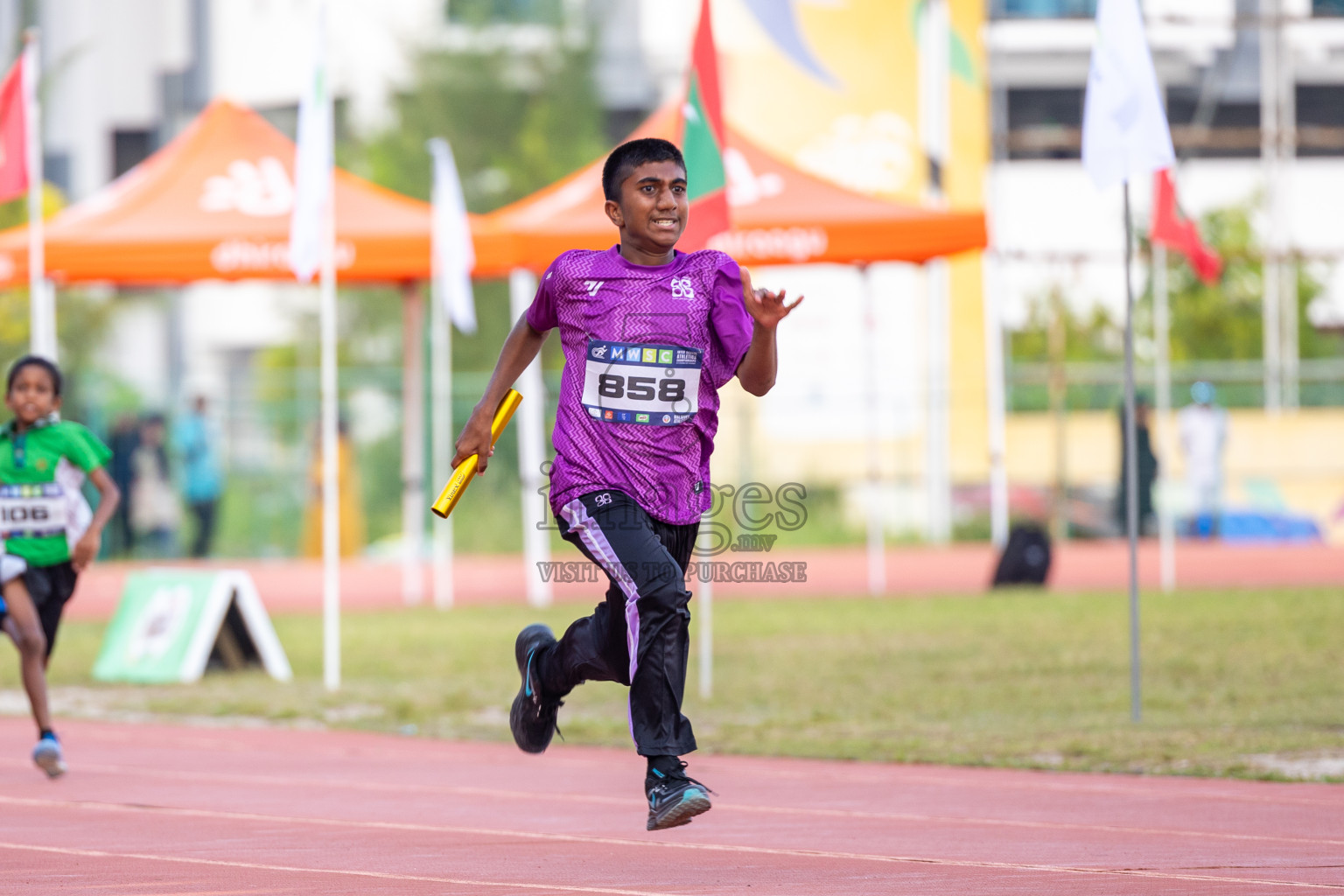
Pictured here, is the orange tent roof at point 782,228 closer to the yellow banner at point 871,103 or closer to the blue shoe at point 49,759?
the yellow banner at point 871,103

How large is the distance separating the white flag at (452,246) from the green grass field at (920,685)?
263 centimetres

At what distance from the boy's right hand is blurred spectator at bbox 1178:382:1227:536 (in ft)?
70.1

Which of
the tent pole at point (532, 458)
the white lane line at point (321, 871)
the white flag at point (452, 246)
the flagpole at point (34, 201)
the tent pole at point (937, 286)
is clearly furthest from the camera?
the tent pole at point (937, 286)

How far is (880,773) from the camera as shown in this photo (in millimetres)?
8656

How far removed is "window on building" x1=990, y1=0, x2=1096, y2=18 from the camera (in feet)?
121

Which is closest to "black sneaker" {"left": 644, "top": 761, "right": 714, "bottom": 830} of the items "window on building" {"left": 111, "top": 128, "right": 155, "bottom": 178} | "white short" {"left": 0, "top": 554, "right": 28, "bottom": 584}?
"white short" {"left": 0, "top": 554, "right": 28, "bottom": 584}

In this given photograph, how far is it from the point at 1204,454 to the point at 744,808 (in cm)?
2004

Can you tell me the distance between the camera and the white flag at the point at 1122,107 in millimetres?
10133

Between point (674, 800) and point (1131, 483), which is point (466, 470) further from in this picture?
point (1131, 483)

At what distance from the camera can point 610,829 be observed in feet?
22.8

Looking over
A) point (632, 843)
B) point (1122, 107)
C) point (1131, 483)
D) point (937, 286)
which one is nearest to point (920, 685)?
point (1131, 483)

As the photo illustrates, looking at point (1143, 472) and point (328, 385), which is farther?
point (1143, 472)

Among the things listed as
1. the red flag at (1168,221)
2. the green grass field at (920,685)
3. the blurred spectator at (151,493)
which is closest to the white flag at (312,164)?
the green grass field at (920,685)

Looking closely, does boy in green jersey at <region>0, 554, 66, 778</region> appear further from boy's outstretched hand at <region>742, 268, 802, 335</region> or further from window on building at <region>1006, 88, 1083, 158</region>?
window on building at <region>1006, 88, 1083, 158</region>
